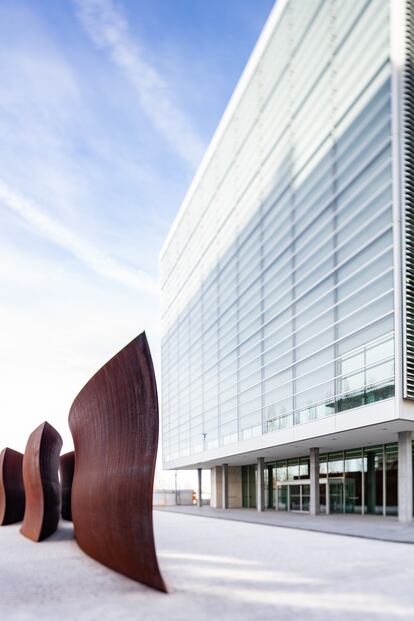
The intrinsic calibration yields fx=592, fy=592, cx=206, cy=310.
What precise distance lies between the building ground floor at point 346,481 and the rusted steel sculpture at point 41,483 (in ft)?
41.2

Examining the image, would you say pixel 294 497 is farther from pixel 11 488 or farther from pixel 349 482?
pixel 11 488

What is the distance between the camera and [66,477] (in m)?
24.1

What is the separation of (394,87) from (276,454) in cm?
2107

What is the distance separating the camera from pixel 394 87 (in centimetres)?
2202

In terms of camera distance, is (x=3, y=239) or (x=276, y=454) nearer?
(x=3, y=239)

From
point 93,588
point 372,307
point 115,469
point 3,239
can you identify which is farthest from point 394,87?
point 93,588

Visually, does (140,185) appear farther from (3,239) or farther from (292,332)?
(292,332)

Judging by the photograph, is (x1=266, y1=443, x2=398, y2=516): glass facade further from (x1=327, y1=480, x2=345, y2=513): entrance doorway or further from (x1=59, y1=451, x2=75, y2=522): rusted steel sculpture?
(x1=59, y1=451, x2=75, y2=522): rusted steel sculpture

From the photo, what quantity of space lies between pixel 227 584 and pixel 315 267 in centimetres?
1901

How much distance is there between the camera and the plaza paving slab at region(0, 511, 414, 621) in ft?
24.4

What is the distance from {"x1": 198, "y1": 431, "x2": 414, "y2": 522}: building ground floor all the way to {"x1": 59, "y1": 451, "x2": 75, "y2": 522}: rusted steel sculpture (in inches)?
456

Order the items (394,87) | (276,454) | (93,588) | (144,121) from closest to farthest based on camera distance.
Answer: (93,588) → (144,121) → (394,87) → (276,454)

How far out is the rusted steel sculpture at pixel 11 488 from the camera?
2375cm

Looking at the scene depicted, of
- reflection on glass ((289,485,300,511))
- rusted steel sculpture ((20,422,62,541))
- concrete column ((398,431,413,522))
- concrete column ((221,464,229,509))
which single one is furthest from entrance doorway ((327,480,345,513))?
rusted steel sculpture ((20,422,62,541))
